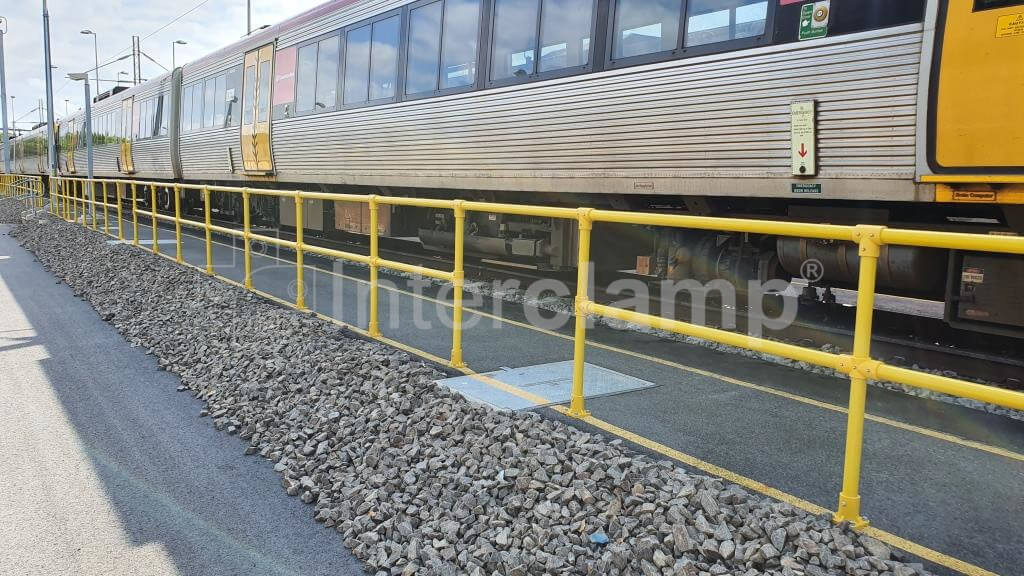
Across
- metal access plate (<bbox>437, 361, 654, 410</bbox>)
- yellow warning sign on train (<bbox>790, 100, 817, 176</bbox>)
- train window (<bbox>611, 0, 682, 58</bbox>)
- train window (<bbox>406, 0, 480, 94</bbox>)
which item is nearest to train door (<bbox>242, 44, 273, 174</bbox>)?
train window (<bbox>406, 0, 480, 94</bbox>)

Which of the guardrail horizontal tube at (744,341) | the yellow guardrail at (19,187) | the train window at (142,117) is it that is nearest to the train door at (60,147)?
the yellow guardrail at (19,187)

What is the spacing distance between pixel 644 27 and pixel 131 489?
568cm

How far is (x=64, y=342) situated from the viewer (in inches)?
294

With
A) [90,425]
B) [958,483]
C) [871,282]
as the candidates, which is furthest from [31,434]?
[958,483]

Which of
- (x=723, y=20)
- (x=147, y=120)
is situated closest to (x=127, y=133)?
(x=147, y=120)

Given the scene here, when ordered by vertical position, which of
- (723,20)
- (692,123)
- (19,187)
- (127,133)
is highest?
(723,20)

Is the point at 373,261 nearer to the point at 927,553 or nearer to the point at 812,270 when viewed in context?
the point at 812,270

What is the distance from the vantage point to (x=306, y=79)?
43.6ft

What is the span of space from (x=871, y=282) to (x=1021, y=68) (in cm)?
270

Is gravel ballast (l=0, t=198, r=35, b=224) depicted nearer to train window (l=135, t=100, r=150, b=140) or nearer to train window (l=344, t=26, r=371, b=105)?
train window (l=135, t=100, r=150, b=140)

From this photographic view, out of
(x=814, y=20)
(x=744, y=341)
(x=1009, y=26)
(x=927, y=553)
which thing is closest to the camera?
(x=927, y=553)

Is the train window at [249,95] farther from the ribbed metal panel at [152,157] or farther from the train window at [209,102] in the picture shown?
the ribbed metal panel at [152,157]

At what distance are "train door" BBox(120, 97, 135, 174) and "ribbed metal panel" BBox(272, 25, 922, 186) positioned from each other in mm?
17188

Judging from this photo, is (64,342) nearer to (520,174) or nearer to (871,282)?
(520,174)
